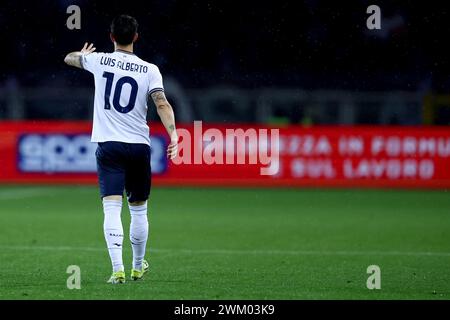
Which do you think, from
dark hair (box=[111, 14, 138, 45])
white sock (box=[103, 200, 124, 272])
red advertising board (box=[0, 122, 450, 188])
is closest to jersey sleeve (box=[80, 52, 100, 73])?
dark hair (box=[111, 14, 138, 45])

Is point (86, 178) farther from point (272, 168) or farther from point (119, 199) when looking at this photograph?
point (119, 199)

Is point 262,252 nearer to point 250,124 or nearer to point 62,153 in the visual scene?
point 62,153

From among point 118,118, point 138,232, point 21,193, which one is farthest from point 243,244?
point 21,193

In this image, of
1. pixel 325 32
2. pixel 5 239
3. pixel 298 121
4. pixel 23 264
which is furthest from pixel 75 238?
pixel 325 32

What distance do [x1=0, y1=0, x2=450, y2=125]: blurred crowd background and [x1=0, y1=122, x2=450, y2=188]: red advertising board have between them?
271cm

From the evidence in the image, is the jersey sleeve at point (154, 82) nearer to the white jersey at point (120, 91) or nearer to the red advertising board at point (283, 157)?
the white jersey at point (120, 91)

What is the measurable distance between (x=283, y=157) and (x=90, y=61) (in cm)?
1293

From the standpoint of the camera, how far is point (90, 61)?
27.7ft

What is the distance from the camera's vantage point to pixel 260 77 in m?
25.7

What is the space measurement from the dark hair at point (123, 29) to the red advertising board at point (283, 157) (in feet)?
41.6

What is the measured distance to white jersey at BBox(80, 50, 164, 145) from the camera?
8.39 meters

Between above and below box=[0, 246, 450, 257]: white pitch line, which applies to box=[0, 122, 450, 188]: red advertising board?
above

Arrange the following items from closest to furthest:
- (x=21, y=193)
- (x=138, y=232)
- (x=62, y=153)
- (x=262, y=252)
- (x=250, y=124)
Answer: (x=138, y=232)
(x=262, y=252)
(x=21, y=193)
(x=62, y=153)
(x=250, y=124)

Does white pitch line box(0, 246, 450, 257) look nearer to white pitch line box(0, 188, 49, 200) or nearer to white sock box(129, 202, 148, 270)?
white sock box(129, 202, 148, 270)
